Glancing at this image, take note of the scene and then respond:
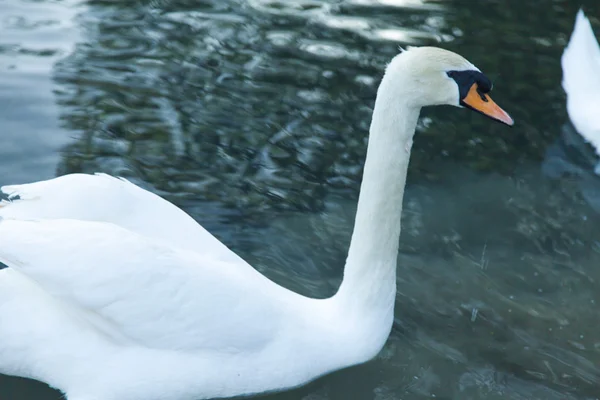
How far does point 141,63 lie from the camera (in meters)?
7.89

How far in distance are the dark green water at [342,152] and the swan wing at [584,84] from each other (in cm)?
24

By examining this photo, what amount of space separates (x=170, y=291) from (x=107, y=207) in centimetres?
54

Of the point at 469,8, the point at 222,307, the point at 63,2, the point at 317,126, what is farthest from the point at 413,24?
the point at 222,307

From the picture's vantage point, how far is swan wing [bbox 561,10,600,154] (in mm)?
7227

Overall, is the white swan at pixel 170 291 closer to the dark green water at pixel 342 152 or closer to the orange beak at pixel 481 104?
the orange beak at pixel 481 104

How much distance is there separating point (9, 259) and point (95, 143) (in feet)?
8.97

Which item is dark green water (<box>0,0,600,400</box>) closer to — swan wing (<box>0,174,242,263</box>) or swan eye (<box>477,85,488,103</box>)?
swan wing (<box>0,174,242,263</box>)

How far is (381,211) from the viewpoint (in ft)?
14.9

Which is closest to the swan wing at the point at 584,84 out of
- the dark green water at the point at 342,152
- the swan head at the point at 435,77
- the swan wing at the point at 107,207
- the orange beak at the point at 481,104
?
the dark green water at the point at 342,152

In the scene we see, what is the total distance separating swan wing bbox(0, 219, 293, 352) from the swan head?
111 cm

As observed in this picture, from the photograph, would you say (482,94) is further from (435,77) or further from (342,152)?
(342,152)

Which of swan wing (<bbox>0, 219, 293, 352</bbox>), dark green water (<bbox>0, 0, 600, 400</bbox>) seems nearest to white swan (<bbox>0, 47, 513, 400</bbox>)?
swan wing (<bbox>0, 219, 293, 352</bbox>)

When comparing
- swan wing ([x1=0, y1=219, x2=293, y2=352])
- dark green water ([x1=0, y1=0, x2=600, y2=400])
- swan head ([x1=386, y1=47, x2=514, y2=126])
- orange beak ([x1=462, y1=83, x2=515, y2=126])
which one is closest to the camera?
swan wing ([x1=0, y1=219, x2=293, y2=352])

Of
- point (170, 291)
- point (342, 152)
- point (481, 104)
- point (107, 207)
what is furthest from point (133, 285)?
point (342, 152)
